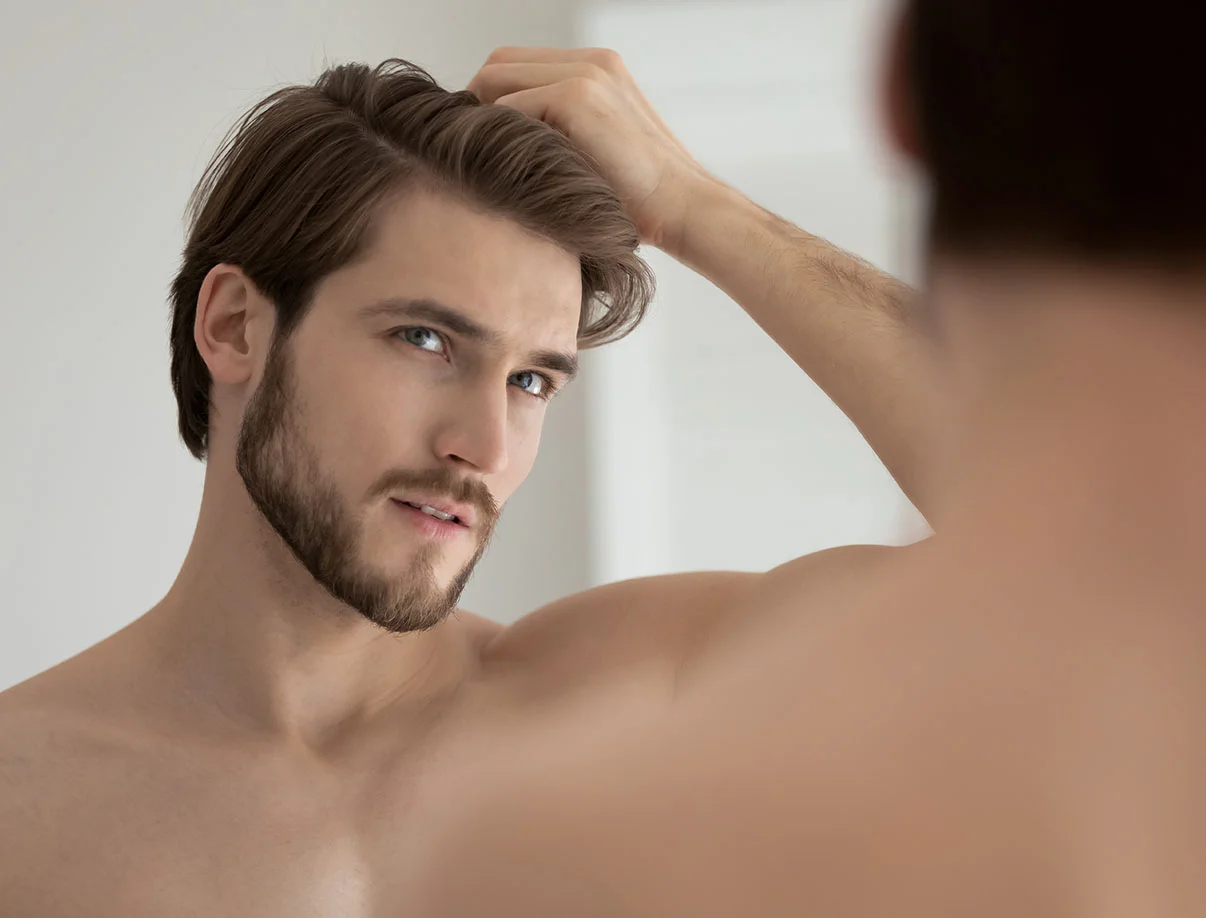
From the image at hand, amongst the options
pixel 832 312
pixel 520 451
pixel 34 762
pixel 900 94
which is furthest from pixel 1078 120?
pixel 34 762

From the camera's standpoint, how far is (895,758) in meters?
0.33

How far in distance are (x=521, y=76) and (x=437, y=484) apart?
18.2 inches

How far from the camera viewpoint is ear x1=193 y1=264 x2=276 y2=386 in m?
1.36

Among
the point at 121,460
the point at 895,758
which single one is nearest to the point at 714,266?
the point at 895,758

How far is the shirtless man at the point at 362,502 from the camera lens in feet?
3.98

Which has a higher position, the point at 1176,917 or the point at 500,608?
the point at 500,608

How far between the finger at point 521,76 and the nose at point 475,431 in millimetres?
349

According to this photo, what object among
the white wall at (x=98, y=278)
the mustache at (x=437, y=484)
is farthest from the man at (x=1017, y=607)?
the white wall at (x=98, y=278)

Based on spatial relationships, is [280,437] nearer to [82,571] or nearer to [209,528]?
[209,528]

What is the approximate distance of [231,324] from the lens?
4.55 feet

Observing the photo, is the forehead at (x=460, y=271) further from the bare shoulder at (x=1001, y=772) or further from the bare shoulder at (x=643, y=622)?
the bare shoulder at (x=1001, y=772)

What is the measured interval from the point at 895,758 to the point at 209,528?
1.16 meters

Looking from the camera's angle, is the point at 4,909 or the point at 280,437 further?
the point at 280,437

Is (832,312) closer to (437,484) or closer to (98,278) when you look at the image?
(437,484)
